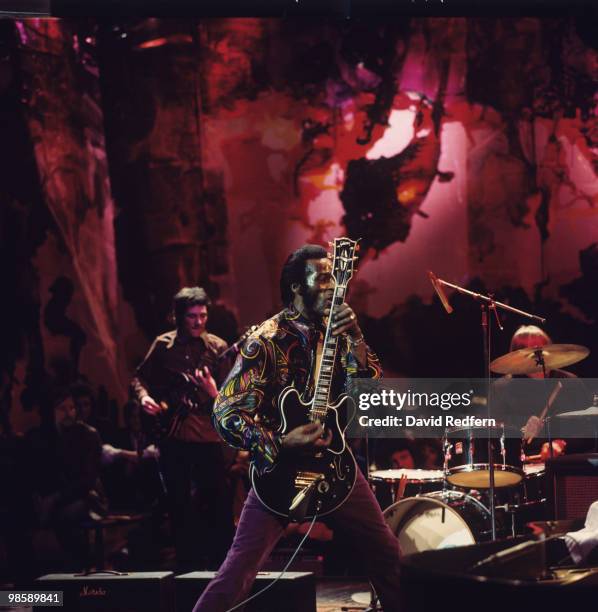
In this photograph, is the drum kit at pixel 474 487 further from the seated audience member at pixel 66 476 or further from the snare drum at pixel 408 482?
the seated audience member at pixel 66 476

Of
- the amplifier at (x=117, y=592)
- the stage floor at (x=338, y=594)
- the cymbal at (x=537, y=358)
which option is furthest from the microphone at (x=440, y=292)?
the amplifier at (x=117, y=592)

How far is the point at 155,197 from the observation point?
7.73m

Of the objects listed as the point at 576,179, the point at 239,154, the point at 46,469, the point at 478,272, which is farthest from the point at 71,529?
the point at 576,179

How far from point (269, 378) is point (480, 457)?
2284mm

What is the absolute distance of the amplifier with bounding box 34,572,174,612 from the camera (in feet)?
17.2

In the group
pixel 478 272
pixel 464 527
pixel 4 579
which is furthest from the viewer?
pixel 478 272

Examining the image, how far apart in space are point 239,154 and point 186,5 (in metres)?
1.17

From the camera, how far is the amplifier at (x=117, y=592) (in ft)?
17.2

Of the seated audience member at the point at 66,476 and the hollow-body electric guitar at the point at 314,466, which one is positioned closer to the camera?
the hollow-body electric guitar at the point at 314,466

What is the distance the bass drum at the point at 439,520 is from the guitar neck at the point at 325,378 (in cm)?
192

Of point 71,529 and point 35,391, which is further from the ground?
point 35,391

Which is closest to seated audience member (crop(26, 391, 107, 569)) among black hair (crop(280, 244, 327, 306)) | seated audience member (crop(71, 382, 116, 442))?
seated audience member (crop(71, 382, 116, 442))

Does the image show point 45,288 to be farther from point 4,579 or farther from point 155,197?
point 4,579

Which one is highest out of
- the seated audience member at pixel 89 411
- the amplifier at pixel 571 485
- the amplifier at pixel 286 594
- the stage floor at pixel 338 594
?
the seated audience member at pixel 89 411
